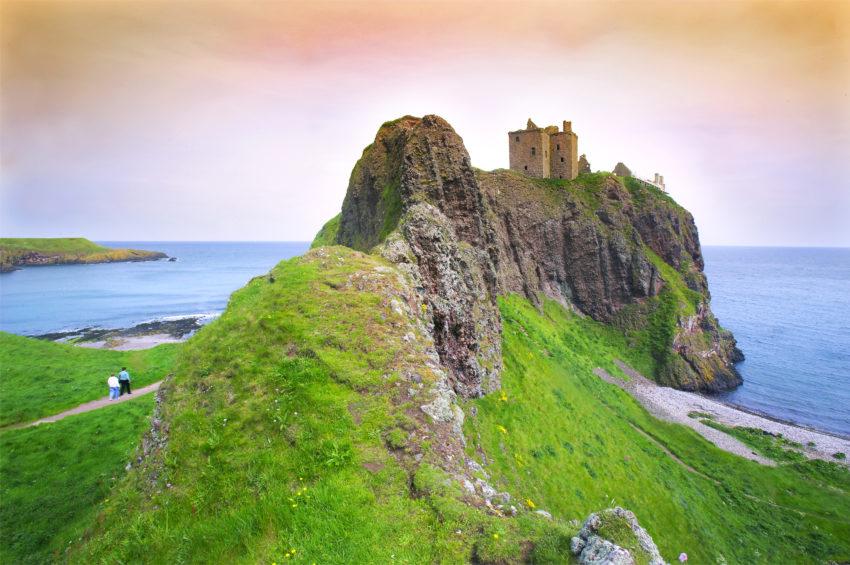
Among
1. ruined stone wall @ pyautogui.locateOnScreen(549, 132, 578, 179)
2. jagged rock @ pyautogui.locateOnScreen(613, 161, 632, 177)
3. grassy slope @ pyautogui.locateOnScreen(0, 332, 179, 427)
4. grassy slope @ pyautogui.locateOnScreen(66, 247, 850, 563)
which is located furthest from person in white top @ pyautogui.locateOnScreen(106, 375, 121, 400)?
jagged rock @ pyautogui.locateOnScreen(613, 161, 632, 177)

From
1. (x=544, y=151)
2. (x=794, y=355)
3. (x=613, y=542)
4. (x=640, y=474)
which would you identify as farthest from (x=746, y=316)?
(x=613, y=542)

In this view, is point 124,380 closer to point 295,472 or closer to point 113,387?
point 113,387

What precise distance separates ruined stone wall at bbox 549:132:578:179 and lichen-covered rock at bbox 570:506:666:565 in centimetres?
7417

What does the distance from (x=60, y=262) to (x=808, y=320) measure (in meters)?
303

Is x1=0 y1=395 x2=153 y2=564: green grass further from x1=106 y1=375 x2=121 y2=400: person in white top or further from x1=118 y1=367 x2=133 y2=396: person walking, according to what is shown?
x1=118 y1=367 x2=133 y2=396: person walking

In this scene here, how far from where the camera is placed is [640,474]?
30.7 metres

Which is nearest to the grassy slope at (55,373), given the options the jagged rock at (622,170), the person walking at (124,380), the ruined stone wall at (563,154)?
the person walking at (124,380)

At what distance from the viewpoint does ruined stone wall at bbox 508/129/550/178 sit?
70.9 m

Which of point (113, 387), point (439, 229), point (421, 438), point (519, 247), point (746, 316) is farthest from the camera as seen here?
point (746, 316)

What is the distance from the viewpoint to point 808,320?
367ft

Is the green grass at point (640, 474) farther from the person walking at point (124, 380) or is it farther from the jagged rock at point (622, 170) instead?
the jagged rock at point (622, 170)

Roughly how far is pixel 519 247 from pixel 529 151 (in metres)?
20.2

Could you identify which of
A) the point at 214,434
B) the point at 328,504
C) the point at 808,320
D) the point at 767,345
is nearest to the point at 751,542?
the point at 328,504

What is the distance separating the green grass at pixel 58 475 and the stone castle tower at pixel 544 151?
6627 cm
